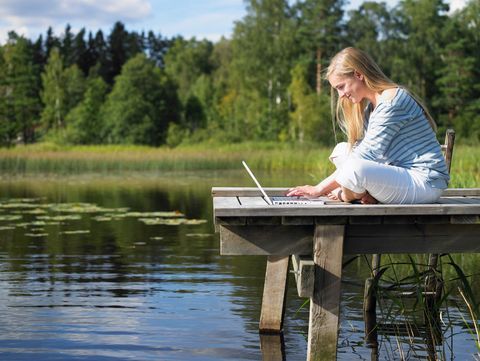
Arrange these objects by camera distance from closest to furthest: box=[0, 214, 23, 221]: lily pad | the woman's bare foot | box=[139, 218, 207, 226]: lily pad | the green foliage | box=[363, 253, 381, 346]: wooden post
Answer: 1. the woman's bare foot
2. box=[363, 253, 381, 346]: wooden post
3. box=[139, 218, 207, 226]: lily pad
4. box=[0, 214, 23, 221]: lily pad
5. the green foliage

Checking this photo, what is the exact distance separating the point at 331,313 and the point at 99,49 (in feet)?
227

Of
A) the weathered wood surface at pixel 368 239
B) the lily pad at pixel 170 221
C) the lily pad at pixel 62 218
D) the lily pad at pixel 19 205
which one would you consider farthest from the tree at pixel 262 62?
the weathered wood surface at pixel 368 239

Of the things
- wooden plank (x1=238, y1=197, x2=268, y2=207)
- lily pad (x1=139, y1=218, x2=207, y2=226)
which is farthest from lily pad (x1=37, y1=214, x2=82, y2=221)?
wooden plank (x1=238, y1=197, x2=268, y2=207)

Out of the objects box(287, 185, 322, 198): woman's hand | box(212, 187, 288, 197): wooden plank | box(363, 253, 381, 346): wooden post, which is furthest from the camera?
box(363, 253, 381, 346): wooden post

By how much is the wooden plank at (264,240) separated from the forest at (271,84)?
37.7m

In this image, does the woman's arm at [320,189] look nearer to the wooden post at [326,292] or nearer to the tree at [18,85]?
the wooden post at [326,292]

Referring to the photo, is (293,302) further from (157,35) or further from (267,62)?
(157,35)

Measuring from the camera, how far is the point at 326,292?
3.90m

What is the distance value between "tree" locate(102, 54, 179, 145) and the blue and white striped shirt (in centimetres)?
4882

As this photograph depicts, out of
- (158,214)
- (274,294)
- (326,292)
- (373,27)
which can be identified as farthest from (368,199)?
(373,27)

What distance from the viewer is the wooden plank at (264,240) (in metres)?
3.85

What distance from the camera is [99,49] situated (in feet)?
234

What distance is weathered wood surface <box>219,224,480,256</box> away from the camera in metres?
3.87

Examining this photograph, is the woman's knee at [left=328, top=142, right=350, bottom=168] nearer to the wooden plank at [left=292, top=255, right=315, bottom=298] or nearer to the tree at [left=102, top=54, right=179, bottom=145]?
the wooden plank at [left=292, top=255, right=315, bottom=298]
